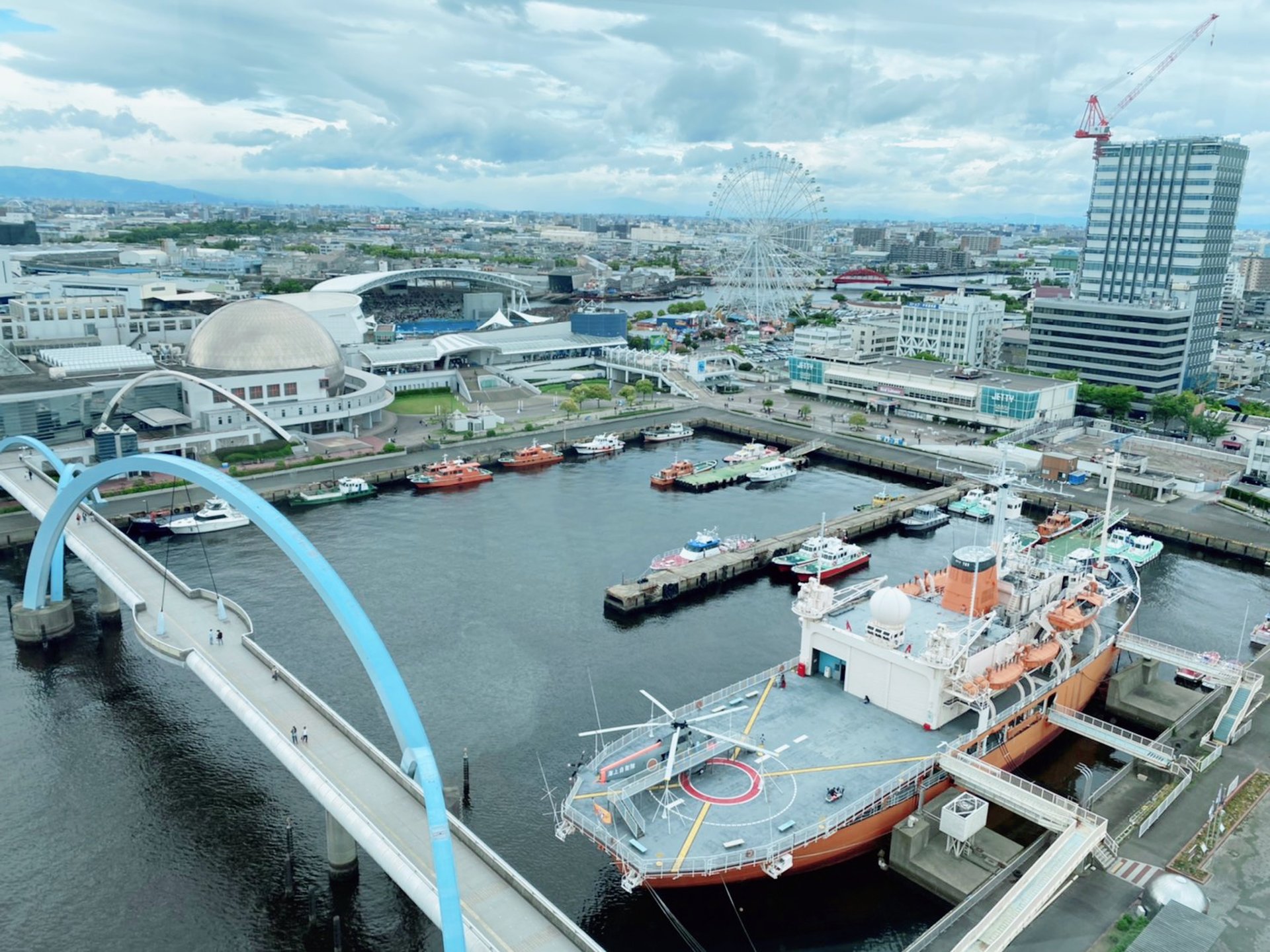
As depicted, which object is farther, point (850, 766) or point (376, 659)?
point (850, 766)

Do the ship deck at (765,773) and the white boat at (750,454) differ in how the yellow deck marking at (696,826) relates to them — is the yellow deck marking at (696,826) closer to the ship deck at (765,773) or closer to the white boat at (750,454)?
the ship deck at (765,773)

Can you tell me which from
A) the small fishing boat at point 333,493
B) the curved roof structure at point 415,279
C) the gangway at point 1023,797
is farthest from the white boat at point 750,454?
the curved roof structure at point 415,279

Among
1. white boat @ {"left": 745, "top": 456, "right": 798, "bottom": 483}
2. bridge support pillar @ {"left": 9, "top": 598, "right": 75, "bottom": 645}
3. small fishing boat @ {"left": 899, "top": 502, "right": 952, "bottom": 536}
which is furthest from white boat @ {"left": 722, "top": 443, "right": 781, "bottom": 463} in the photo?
bridge support pillar @ {"left": 9, "top": 598, "right": 75, "bottom": 645}

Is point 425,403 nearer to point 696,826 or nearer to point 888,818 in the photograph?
point 696,826

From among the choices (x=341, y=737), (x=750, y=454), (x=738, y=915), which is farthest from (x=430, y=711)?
(x=750, y=454)

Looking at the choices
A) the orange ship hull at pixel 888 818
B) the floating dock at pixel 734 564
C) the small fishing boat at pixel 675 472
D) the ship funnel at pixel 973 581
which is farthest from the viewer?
the small fishing boat at pixel 675 472

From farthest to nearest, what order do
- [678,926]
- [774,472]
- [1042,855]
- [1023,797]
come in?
[774,472] → [1023,797] → [1042,855] → [678,926]
